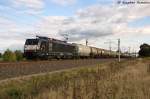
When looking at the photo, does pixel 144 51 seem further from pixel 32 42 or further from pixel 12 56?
pixel 32 42

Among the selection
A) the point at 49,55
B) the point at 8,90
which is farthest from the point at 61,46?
the point at 8,90

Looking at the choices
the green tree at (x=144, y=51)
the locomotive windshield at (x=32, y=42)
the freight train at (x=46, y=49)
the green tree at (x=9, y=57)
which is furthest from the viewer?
the green tree at (x=144, y=51)

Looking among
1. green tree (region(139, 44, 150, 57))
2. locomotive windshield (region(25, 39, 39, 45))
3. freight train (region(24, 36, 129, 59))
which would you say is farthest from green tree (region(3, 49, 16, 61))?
green tree (region(139, 44, 150, 57))

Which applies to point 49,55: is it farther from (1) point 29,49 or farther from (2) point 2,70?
(2) point 2,70

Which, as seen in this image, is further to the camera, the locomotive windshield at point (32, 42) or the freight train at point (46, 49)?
the locomotive windshield at point (32, 42)

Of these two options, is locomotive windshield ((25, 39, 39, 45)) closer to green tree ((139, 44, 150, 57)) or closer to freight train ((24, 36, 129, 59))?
freight train ((24, 36, 129, 59))

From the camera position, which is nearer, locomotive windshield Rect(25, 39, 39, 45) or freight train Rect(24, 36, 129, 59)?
freight train Rect(24, 36, 129, 59)

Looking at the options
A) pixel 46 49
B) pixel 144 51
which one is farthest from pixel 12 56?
pixel 144 51

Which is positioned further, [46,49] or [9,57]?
[9,57]

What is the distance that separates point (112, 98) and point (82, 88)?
203 centimetres

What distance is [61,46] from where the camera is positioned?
180 ft

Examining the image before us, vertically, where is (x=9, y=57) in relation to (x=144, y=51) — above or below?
below

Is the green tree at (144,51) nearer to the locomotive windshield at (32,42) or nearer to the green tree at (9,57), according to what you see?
the green tree at (9,57)

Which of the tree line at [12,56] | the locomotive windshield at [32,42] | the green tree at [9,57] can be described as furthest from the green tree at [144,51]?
the locomotive windshield at [32,42]
